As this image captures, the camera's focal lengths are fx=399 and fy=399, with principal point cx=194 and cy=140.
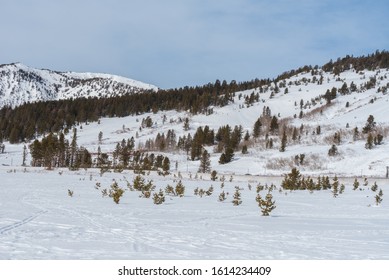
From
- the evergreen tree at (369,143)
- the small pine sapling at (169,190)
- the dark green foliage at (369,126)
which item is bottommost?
the small pine sapling at (169,190)

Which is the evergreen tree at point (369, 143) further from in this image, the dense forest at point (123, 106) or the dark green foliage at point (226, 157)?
the dense forest at point (123, 106)

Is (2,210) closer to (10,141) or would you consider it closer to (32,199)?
(32,199)

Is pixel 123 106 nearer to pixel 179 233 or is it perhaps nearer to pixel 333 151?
pixel 333 151

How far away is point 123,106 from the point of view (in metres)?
119

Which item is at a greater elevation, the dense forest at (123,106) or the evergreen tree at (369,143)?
the dense forest at (123,106)

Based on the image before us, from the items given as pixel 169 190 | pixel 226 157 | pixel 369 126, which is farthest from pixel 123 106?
pixel 169 190

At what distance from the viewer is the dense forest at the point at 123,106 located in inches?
4131

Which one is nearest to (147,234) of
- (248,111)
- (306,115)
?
(306,115)

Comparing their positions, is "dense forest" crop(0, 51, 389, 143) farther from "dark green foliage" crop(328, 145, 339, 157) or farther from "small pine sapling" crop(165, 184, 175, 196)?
"small pine sapling" crop(165, 184, 175, 196)

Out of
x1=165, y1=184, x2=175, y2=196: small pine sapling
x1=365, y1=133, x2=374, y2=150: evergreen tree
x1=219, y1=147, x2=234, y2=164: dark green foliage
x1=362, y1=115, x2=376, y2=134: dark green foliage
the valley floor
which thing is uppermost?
x1=362, y1=115, x2=376, y2=134: dark green foliage

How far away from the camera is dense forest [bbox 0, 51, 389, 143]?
344ft

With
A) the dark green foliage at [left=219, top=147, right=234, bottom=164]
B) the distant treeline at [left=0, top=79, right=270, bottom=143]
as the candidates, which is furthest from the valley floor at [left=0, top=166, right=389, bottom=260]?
A: the distant treeline at [left=0, top=79, right=270, bottom=143]

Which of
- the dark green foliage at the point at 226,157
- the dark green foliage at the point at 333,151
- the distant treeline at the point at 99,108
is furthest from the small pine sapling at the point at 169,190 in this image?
the distant treeline at the point at 99,108

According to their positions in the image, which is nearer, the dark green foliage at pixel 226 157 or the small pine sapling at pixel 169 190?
the small pine sapling at pixel 169 190
